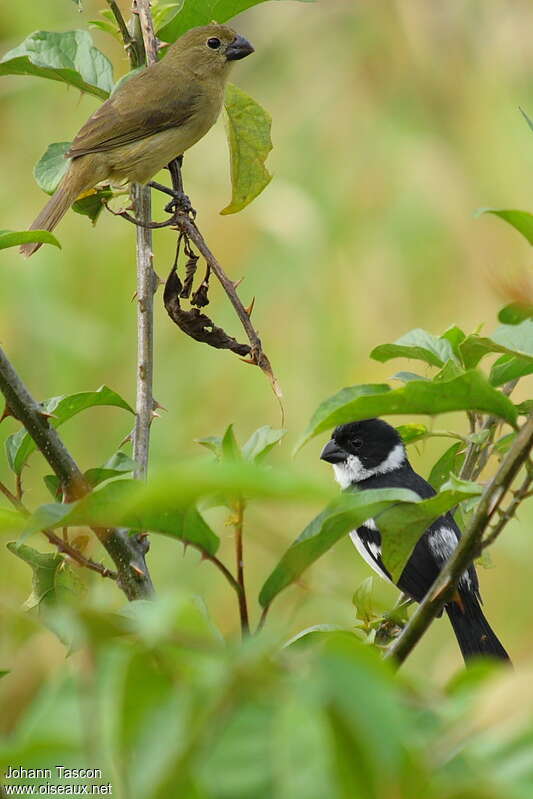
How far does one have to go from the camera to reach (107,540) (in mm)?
1784

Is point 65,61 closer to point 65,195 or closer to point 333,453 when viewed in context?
point 65,195

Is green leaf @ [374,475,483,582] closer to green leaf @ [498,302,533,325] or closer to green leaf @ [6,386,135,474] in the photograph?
green leaf @ [498,302,533,325]

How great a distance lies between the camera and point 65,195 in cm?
376

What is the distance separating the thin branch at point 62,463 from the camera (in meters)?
Result: 1.74

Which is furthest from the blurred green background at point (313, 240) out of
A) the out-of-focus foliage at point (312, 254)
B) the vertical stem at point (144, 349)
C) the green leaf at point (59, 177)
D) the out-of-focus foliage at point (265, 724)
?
the out-of-focus foliage at point (265, 724)

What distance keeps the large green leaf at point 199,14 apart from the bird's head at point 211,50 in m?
2.22

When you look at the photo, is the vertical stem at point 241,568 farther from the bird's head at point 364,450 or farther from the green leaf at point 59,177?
the bird's head at point 364,450

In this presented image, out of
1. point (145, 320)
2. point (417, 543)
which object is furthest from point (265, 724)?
point (417, 543)

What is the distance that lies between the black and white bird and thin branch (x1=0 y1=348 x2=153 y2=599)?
2.61 ft

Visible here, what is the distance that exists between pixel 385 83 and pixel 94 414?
115 inches

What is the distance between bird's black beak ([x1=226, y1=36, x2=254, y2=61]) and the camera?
15.4 ft

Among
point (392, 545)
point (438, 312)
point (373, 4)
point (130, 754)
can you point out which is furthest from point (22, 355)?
point (130, 754)

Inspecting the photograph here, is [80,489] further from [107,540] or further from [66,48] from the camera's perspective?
[66,48]

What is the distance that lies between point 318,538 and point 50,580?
0.74 meters
